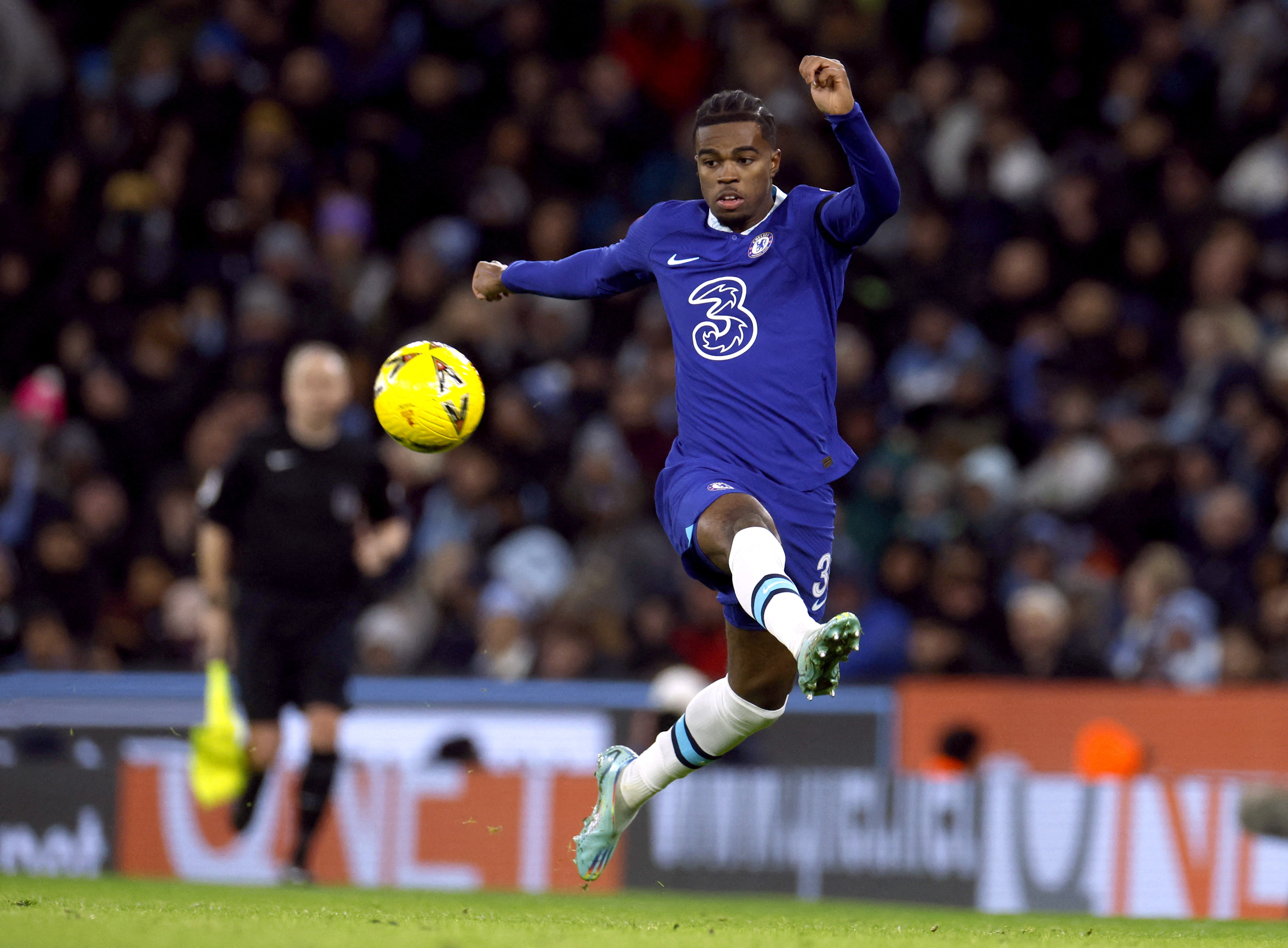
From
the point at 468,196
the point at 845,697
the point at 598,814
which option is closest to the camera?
the point at 598,814

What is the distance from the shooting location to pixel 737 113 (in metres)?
6.29

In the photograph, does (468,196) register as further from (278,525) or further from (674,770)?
(674,770)

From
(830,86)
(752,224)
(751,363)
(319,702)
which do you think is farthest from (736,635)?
(319,702)

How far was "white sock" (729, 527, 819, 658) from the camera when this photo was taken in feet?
17.8

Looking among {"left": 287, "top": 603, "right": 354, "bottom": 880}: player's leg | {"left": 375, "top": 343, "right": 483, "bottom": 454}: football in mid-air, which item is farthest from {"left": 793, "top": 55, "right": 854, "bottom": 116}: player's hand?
{"left": 287, "top": 603, "right": 354, "bottom": 880}: player's leg

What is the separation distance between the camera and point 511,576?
1154cm

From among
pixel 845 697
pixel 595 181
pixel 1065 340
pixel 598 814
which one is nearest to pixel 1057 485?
pixel 1065 340

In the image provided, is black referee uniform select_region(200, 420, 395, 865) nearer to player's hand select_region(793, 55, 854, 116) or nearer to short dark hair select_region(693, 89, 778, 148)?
short dark hair select_region(693, 89, 778, 148)

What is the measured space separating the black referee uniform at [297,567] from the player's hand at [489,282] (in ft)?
7.80

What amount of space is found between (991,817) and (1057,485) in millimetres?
3081

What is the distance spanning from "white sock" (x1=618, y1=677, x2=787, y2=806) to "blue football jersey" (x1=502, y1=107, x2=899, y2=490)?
0.81m

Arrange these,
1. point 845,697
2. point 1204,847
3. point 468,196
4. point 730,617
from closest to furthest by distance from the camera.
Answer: point 730,617 < point 1204,847 < point 845,697 < point 468,196

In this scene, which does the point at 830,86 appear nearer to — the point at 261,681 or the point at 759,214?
the point at 759,214

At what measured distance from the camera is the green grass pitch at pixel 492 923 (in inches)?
212
